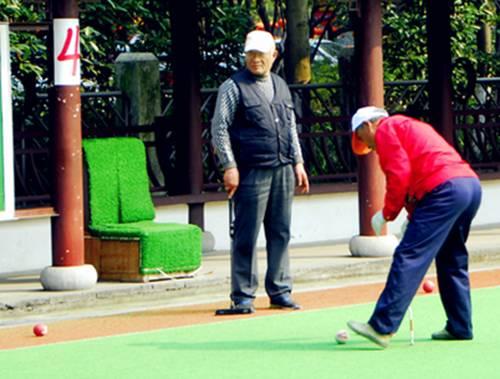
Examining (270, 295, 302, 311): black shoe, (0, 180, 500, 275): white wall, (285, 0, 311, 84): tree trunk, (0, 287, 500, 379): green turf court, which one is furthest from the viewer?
(285, 0, 311, 84): tree trunk

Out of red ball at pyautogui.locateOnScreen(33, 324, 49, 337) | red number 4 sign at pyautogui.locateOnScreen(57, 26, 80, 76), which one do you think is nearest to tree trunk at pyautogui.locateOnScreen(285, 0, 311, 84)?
red number 4 sign at pyautogui.locateOnScreen(57, 26, 80, 76)

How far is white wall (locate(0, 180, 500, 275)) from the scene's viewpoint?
573 inches

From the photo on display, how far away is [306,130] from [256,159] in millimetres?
5744

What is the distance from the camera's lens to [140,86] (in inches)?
637

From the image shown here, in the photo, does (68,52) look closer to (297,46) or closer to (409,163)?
(409,163)

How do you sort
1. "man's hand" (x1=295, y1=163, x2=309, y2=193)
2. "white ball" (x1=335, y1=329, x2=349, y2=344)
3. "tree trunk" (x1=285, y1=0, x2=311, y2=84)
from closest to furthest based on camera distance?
"white ball" (x1=335, y1=329, x2=349, y2=344) < "man's hand" (x1=295, y1=163, x2=309, y2=193) < "tree trunk" (x1=285, y1=0, x2=311, y2=84)

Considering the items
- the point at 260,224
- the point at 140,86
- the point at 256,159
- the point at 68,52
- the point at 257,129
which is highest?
the point at 68,52

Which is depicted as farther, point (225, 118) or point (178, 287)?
point (178, 287)

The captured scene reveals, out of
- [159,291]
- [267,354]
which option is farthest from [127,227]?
[267,354]

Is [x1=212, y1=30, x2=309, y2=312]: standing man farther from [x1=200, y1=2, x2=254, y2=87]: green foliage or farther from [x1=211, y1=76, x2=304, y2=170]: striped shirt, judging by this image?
[x1=200, y1=2, x2=254, y2=87]: green foliage

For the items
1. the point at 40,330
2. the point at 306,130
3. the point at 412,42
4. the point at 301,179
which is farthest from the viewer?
the point at 412,42

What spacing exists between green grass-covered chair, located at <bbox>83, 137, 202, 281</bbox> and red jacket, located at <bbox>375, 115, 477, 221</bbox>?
365 centimetres

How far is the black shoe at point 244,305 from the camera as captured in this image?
11664mm

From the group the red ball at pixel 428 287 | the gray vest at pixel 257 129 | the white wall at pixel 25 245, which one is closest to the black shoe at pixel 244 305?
the gray vest at pixel 257 129
